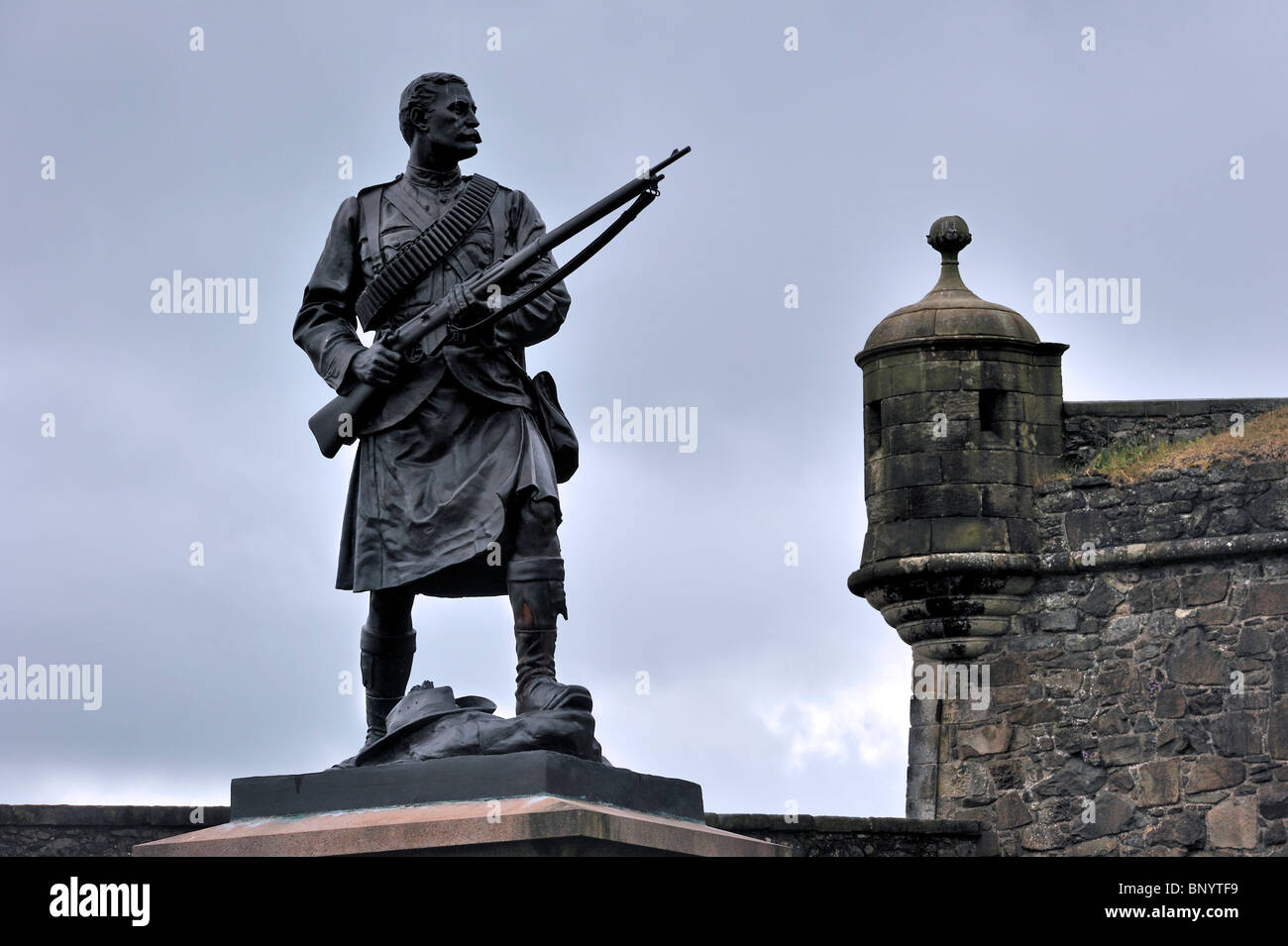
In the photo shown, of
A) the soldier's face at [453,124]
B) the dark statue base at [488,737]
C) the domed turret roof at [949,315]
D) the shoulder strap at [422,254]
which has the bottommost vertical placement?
the dark statue base at [488,737]

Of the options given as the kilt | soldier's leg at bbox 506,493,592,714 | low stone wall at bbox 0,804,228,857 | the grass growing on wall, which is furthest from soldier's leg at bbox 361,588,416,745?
the grass growing on wall

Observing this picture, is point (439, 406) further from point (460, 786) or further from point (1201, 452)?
point (1201, 452)

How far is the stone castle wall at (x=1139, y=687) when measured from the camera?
17406mm

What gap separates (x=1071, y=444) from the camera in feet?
62.5

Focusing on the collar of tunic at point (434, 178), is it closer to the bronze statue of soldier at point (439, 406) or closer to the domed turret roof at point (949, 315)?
the bronze statue of soldier at point (439, 406)

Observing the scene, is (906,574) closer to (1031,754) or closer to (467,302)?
(1031,754)

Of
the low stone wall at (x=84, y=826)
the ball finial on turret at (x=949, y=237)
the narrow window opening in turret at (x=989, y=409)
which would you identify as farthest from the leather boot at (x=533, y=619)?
the ball finial on turret at (x=949, y=237)

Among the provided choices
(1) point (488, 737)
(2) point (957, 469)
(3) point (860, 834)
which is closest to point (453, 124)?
(1) point (488, 737)

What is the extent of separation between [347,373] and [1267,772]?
11.5 m

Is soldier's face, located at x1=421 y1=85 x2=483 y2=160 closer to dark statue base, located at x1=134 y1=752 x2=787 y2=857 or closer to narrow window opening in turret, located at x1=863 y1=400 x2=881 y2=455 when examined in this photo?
dark statue base, located at x1=134 y1=752 x2=787 y2=857

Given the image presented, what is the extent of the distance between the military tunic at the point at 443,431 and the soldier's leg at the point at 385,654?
0.36 feet

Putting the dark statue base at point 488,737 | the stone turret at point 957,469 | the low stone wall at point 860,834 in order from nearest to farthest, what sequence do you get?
the dark statue base at point 488,737 < the low stone wall at point 860,834 < the stone turret at point 957,469

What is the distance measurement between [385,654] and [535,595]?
1.78 ft
